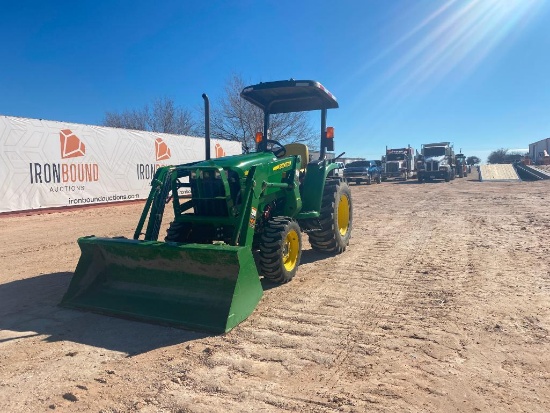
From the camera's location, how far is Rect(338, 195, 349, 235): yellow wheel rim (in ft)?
24.9

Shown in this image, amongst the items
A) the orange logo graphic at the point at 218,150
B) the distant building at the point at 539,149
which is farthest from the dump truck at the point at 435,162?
the distant building at the point at 539,149

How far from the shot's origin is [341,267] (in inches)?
245

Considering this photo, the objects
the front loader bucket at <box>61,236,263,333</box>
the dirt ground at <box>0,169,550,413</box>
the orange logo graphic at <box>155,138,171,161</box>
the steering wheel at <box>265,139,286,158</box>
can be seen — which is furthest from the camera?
the orange logo graphic at <box>155,138,171,161</box>

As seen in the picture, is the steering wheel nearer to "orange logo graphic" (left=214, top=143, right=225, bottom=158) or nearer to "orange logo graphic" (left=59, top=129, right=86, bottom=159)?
"orange logo graphic" (left=59, top=129, right=86, bottom=159)

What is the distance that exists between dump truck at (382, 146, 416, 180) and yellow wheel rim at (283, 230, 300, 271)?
1202 inches

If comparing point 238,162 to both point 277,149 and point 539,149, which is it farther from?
point 539,149

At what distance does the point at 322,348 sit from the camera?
3.53 meters

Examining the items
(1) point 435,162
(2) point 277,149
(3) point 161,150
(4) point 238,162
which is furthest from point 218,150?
→ (4) point 238,162

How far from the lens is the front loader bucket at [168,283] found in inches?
157

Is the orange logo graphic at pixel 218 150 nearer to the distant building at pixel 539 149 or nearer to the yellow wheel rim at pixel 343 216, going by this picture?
the yellow wheel rim at pixel 343 216

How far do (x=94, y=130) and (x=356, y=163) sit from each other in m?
19.4

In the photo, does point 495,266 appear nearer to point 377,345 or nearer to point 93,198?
point 377,345

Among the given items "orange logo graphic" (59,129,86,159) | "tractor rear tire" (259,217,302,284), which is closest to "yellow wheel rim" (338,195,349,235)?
"tractor rear tire" (259,217,302,284)

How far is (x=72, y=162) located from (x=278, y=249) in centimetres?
1227
